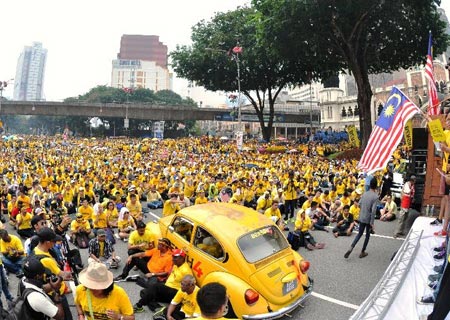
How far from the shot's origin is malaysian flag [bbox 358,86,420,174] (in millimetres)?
6945

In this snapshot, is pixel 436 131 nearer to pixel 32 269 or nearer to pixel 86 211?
pixel 32 269

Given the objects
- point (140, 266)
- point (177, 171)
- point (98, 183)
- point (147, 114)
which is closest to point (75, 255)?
point (140, 266)

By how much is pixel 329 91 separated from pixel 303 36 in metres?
62.4

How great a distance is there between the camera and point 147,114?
213 feet

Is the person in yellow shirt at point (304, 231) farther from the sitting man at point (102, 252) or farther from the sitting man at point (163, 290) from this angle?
the sitting man at point (102, 252)

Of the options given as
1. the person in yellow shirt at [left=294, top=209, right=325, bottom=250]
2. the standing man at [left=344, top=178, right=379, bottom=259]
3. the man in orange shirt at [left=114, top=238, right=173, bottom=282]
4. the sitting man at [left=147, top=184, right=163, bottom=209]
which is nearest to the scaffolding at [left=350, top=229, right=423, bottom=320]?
the standing man at [left=344, top=178, right=379, bottom=259]

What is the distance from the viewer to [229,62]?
39.9 metres

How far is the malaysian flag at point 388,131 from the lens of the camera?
6.95m

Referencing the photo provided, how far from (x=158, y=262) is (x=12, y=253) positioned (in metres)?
3.23

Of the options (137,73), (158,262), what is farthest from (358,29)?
(137,73)

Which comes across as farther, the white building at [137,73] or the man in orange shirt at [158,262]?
the white building at [137,73]

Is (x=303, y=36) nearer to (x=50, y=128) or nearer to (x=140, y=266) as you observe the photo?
(x=140, y=266)

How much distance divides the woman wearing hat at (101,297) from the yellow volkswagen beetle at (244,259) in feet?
6.87

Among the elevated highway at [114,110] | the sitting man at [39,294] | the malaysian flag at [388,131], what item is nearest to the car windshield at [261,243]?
the malaysian flag at [388,131]
